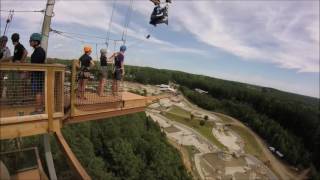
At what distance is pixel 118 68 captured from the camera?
9.09 meters

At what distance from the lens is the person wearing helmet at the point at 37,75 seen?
632cm

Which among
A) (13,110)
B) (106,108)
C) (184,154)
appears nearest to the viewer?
(13,110)

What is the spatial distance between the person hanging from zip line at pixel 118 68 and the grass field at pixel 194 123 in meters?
60.1

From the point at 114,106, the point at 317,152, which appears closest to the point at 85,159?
the point at 114,106

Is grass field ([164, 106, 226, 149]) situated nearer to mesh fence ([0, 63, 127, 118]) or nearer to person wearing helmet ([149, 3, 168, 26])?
person wearing helmet ([149, 3, 168, 26])

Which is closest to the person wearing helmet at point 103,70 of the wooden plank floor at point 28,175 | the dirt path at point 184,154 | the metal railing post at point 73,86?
the metal railing post at point 73,86

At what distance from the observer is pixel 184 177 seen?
42.8 m

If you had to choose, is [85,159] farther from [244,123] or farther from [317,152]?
[317,152]

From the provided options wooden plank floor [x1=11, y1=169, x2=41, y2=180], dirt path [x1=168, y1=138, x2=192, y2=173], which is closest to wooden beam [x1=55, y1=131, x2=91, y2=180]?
wooden plank floor [x1=11, y1=169, x2=41, y2=180]

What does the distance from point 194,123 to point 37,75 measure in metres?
73.2

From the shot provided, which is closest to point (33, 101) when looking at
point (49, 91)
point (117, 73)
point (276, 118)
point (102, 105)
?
point (49, 91)

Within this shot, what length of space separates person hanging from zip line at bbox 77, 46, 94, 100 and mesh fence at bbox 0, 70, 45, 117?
137 cm

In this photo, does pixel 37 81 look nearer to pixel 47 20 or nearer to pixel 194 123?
pixel 47 20

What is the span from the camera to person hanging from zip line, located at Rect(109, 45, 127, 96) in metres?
8.91
